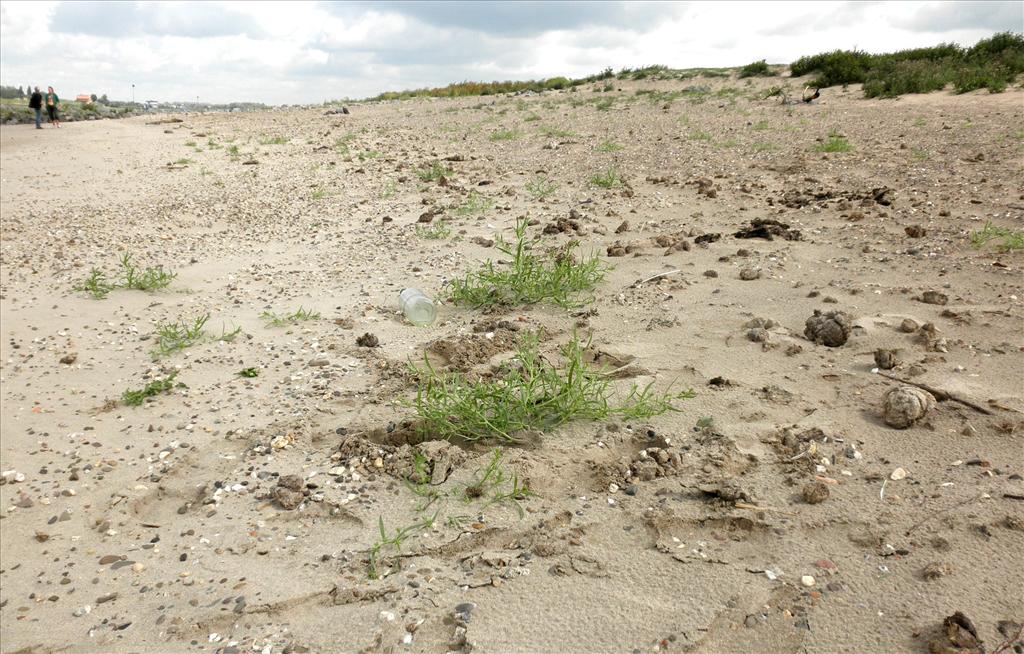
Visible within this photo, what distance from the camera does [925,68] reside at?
9.82 metres

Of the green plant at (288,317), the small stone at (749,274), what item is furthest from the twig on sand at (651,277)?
the green plant at (288,317)

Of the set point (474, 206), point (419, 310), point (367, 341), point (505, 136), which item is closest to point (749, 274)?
point (419, 310)

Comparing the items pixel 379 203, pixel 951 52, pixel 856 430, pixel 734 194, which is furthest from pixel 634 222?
pixel 951 52

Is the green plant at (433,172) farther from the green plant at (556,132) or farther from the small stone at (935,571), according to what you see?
the small stone at (935,571)

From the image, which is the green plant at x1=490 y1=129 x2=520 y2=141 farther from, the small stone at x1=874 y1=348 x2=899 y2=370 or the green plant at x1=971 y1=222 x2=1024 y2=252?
the small stone at x1=874 y1=348 x2=899 y2=370

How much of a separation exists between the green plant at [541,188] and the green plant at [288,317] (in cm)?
251

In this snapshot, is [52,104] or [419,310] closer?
[419,310]

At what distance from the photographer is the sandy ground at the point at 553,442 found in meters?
1.72

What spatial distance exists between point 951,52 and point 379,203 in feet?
34.1

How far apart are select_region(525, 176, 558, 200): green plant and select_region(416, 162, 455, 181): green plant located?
3.16ft

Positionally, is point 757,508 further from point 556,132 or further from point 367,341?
point 556,132

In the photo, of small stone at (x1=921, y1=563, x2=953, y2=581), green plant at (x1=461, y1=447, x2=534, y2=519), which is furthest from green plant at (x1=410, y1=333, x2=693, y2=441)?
small stone at (x1=921, y1=563, x2=953, y2=581)

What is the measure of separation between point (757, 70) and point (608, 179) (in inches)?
344

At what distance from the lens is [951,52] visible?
36.6 ft
